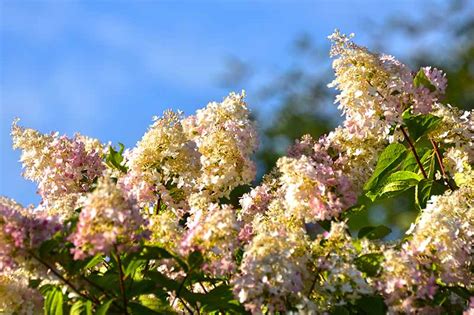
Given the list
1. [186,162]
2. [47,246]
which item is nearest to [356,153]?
[186,162]

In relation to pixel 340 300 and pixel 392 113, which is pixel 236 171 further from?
pixel 340 300

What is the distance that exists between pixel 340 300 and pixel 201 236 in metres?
0.51

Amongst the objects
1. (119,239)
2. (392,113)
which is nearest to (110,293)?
(119,239)

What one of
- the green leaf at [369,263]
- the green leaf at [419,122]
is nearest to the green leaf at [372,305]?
the green leaf at [369,263]

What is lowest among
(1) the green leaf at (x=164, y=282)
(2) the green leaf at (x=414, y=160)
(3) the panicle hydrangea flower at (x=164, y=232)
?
(1) the green leaf at (x=164, y=282)

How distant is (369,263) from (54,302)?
1.07 m

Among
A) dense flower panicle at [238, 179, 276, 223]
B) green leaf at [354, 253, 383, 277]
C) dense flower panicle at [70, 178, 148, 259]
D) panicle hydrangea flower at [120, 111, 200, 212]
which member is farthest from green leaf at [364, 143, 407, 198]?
dense flower panicle at [70, 178, 148, 259]

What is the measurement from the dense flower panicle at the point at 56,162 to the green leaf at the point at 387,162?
1.34m

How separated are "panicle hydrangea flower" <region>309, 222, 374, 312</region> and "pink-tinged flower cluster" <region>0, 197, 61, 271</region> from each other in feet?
2.85

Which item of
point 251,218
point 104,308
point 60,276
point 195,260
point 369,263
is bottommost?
point 104,308

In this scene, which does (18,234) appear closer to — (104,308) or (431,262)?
(104,308)

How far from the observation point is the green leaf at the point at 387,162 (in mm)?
3834

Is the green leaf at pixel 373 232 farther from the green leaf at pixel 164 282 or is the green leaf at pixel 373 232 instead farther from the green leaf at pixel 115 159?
the green leaf at pixel 115 159

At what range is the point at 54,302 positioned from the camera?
285 cm
